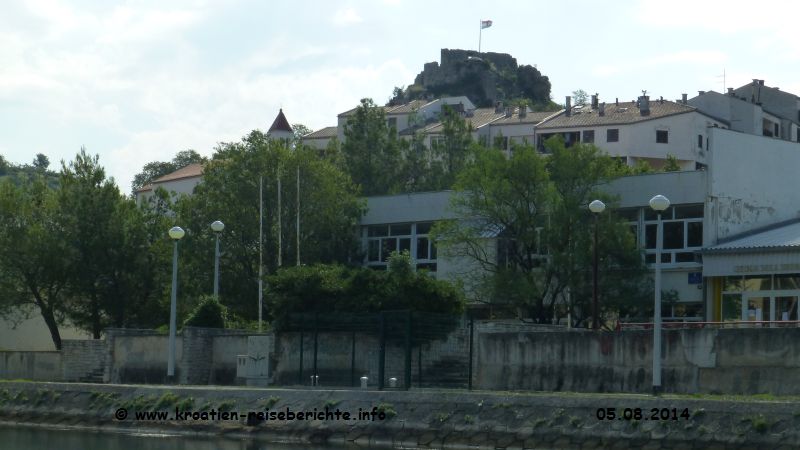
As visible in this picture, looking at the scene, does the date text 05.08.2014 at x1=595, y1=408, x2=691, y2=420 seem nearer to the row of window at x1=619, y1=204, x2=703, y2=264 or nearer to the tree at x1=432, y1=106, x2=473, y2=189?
the row of window at x1=619, y1=204, x2=703, y2=264

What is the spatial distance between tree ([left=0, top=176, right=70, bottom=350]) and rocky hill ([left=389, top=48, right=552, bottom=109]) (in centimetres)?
7836

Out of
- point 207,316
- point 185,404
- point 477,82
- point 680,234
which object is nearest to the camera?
point 185,404

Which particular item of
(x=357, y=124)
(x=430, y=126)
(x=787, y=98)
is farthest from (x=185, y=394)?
(x=787, y=98)

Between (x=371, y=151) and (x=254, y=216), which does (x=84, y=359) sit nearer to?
(x=254, y=216)

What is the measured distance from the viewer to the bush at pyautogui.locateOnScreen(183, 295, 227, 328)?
1720 inches

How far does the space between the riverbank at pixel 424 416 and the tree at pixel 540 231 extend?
15568 mm

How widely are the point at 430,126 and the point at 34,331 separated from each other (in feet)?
147

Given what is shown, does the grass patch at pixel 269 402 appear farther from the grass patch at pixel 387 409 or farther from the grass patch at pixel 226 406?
the grass patch at pixel 387 409

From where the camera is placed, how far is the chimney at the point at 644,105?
9106 centimetres

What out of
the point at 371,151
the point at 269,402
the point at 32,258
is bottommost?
the point at 269,402

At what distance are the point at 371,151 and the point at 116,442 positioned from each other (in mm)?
45709

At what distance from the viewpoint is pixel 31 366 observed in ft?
166

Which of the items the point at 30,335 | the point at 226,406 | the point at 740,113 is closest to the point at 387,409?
the point at 226,406

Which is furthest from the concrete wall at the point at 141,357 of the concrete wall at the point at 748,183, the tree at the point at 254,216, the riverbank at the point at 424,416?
the concrete wall at the point at 748,183
